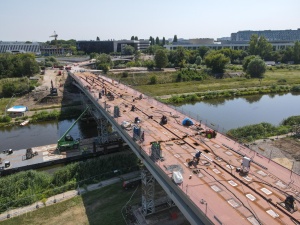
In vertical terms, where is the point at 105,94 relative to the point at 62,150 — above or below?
above

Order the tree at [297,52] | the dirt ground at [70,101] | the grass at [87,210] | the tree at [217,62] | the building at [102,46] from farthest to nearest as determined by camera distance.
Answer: the building at [102,46] → the tree at [297,52] → the tree at [217,62] → the dirt ground at [70,101] → the grass at [87,210]

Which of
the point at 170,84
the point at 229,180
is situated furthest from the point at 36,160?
the point at 170,84

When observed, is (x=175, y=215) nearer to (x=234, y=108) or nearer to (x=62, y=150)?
(x=62, y=150)

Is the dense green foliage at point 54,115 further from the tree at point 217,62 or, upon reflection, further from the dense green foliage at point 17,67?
the tree at point 217,62

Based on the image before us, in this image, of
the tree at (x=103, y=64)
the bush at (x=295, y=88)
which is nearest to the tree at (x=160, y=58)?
the tree at (x=103, y=64)

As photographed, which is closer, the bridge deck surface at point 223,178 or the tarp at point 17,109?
the bridge deck surface at point 223,178

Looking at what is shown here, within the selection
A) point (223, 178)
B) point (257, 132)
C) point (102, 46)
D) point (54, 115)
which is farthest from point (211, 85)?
point (102, 46)

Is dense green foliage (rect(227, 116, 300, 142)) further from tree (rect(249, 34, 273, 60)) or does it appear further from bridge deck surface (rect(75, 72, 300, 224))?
tree (rect(249, 34, 273, 60))

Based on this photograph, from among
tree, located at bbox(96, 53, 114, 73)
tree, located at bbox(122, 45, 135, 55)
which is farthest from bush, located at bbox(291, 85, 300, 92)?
tree, located at bbox(122, 45, 135, 55)
